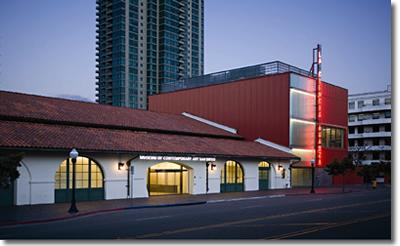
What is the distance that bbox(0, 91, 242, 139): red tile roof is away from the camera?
2945 cm

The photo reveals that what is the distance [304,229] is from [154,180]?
748 inches

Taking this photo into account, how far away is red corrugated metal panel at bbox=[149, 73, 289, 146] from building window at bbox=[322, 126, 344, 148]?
23.3ft

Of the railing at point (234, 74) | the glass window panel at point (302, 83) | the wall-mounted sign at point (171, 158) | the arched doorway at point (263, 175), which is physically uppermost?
the railing at point (234, 74)

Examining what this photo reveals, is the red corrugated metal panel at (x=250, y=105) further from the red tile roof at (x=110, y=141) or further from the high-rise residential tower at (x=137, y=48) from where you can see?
the high-rise residential tower at (x=137, y=48)

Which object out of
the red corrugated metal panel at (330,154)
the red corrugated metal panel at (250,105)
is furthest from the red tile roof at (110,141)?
the red corrugated metal panel at (330,154)

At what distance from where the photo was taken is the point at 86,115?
33719mm

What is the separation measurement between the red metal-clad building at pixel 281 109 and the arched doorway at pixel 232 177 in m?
8.90

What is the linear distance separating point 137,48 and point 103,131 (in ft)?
319

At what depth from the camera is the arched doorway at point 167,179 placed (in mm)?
31469

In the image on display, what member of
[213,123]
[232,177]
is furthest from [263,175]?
[213,123]

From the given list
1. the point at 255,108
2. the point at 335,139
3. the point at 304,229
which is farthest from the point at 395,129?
the point at 335,139

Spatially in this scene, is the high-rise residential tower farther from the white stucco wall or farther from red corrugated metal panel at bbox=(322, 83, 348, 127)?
the white stucco wall

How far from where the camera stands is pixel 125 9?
12144 cm

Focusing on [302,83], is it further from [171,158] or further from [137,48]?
[137,48]
